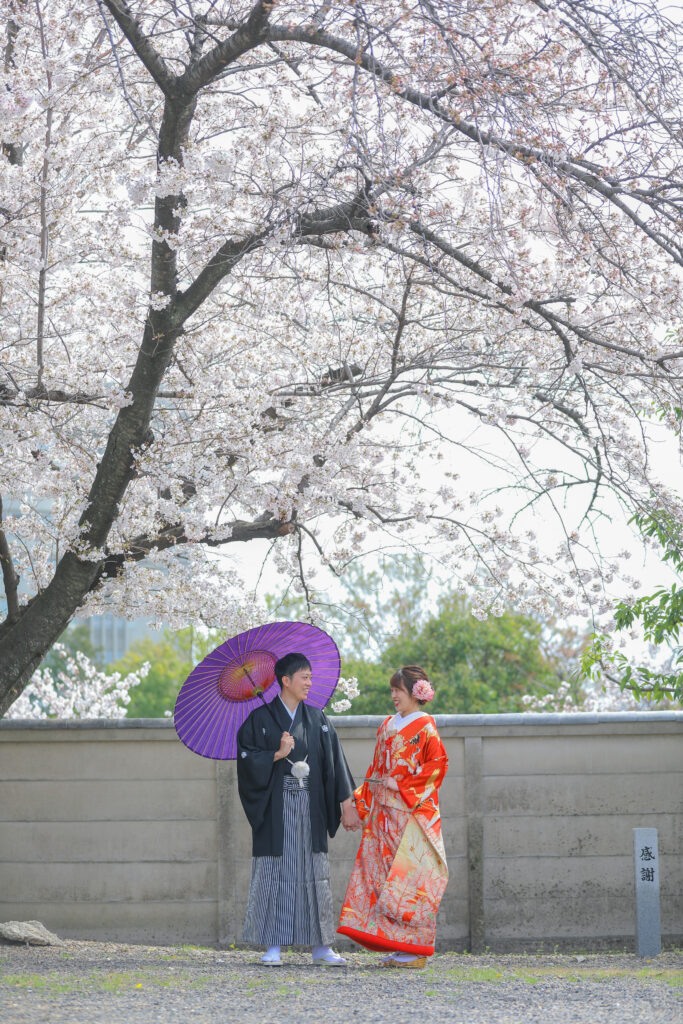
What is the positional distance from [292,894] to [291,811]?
1.07ft

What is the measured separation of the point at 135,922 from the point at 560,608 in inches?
A: 111

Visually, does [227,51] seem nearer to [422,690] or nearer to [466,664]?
[422,690]

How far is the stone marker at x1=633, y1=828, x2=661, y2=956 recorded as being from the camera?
5051 mm

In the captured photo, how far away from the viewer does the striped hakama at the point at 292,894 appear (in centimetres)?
436

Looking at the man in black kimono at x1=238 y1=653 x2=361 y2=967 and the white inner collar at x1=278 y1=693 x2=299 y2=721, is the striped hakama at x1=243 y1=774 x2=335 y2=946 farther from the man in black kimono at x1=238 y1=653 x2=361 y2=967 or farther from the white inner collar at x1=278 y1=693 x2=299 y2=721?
the white inner collar at x1=278 y1=693 x2=299 y2=721

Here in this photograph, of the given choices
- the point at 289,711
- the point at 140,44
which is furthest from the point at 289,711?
the point at 140,44

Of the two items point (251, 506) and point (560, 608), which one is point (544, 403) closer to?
point (560, 608)

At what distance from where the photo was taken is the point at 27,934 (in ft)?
17.0

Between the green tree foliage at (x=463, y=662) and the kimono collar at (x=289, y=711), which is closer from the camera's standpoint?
the kimono collar at (x=289, y=711)

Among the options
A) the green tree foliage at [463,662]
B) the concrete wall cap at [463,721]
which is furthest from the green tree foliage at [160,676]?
the concrete wall cap at [463,721]

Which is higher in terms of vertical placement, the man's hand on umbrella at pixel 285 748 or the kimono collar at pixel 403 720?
the kimono collar at pixel 403 720

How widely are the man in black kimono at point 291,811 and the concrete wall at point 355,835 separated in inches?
41.5

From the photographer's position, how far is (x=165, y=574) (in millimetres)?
6301

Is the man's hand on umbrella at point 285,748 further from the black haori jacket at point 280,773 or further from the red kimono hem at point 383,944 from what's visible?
the red kimono hem at point 383,944
